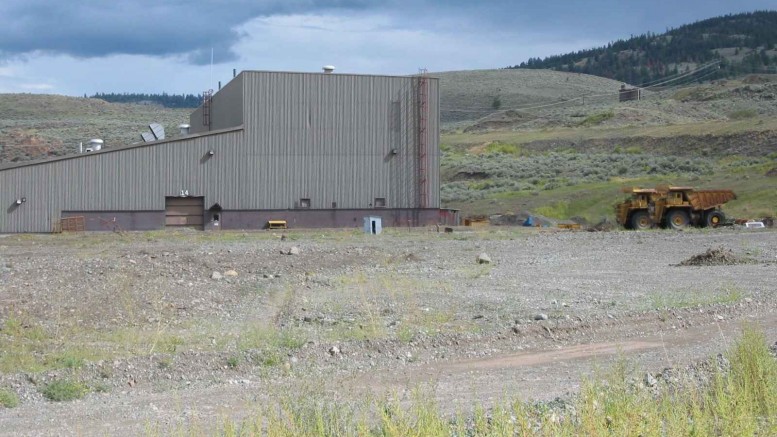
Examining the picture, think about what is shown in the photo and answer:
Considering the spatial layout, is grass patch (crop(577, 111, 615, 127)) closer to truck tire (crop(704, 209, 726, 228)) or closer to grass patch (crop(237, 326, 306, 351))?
truck tire (crop(704, 209, 726, 228))

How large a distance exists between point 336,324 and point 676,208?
30.3m

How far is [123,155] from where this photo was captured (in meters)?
44.7

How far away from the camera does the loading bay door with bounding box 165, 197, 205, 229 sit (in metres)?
45.6

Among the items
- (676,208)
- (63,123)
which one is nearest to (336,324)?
(676,208)

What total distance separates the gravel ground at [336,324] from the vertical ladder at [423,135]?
17140 millimetres

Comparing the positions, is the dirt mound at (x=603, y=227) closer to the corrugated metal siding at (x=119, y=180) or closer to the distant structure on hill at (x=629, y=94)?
the corrugated metal siding at (x=119, y=180)

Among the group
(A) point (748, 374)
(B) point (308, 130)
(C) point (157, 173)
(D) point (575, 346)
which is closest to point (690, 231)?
(B) point (308, 130)

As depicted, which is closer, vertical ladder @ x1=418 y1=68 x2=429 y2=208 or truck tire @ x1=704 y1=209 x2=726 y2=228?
truck tire @ x1=704 y1=209 x2=726 y2=228

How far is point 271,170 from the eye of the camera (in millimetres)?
46812

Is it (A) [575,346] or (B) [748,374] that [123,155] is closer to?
(A) [575,346]

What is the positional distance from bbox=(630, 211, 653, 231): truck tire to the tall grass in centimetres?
3439

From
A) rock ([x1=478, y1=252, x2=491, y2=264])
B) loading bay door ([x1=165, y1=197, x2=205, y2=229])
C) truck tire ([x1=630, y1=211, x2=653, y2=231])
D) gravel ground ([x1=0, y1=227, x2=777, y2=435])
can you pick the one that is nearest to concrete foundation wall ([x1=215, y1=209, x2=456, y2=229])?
loading bay door ([x1=165, y1=197, x2=205, y2=229])

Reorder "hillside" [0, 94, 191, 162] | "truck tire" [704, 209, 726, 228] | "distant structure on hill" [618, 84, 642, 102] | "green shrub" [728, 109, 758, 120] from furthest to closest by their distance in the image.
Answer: "distant structure on hill" [618, 84, 642, 102] < "green shrub" [728, 109, 758, 120] < "hillside" [0, 94, 191, 162] < "truck tire" [704, 209, 726, 228]

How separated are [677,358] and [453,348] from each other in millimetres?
3111
